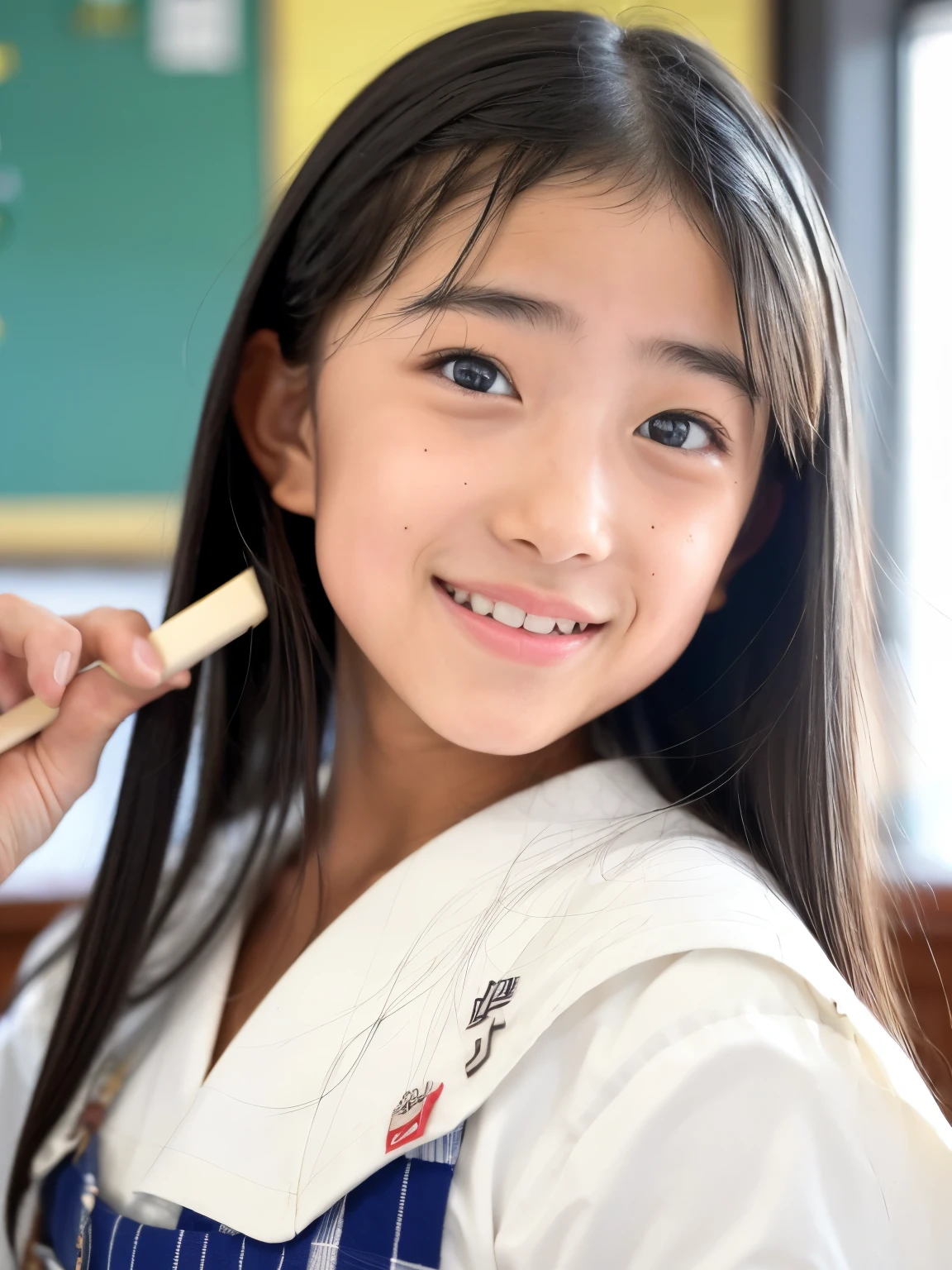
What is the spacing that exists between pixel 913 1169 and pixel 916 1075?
48 millimetres

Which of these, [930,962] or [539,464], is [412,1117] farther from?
[930,962]

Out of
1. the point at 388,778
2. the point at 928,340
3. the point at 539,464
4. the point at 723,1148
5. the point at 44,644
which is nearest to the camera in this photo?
the point at 723,1148

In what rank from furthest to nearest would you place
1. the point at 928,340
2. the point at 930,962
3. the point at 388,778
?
1. the point at 928,340
2. the point at 930,962
3. the point at 388,778

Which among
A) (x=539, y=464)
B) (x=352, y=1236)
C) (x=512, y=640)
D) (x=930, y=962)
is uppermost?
(x=539, y=464)

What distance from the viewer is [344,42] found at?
1730 mm

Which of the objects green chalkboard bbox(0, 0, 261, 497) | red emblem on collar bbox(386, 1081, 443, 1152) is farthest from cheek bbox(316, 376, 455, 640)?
green chalkboard bbox(0, 0, 261, 497)

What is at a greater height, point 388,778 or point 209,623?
point 209,623

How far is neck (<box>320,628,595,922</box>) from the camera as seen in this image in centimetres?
78

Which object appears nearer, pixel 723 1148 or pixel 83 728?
pixel 723 1148

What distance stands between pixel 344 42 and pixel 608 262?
1333mm

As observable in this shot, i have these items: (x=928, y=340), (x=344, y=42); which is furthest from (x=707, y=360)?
(x=344, y=42)

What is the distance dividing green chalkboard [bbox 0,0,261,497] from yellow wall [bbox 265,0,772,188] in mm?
43

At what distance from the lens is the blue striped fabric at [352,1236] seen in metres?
0.56

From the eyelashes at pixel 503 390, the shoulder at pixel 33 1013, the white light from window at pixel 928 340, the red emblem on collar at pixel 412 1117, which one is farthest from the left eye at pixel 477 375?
the white light from window at pixel 928 340
